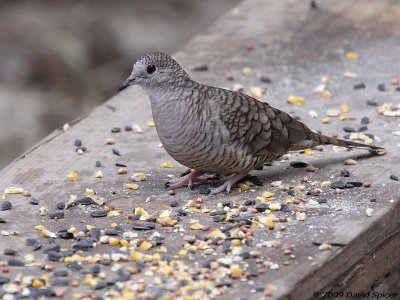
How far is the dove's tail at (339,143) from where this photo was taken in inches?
231

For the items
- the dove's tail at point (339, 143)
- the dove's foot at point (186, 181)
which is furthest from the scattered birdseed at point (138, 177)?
the dove's tail at point (339, 143)

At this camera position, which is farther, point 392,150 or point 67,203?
point 392,150

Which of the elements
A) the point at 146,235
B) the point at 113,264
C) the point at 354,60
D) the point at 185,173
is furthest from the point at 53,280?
the point at 354,60

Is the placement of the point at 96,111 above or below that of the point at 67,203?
above

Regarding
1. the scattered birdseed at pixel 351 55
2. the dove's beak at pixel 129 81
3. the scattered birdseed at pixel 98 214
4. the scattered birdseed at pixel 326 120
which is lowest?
the scattered birdseed at pixel 98 214

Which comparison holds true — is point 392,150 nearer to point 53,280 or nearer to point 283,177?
point 283,177

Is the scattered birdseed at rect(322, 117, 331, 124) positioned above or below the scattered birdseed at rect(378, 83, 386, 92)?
below

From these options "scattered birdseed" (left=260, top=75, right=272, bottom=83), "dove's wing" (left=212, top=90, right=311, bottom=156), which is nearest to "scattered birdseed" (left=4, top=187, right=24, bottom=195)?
"dove's wing" (left=212, top=90, right=311, bottom=156)

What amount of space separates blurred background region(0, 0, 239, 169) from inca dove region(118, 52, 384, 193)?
469cm

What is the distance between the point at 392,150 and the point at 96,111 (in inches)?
79.5

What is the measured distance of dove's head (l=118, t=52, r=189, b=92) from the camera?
18.8ft

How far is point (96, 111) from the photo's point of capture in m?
6.75

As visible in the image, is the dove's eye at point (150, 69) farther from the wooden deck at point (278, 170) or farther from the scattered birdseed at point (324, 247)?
the scattered birdseed at point (324, 247)

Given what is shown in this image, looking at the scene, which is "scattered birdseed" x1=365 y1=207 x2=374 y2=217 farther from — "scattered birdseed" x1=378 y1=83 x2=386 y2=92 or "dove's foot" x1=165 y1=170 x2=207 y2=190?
"scattered birdseed" x1=378 y1=83 x2=386 y2=92
